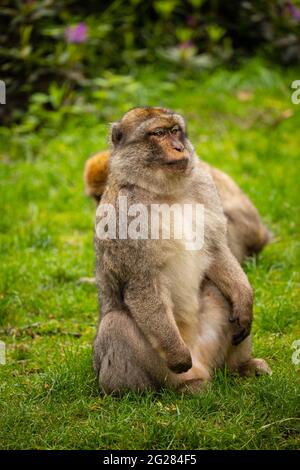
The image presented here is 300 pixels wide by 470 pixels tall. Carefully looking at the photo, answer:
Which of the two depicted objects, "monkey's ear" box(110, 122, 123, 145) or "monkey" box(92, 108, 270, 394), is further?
"monkey's ear" box(110, 122, 123, 145)

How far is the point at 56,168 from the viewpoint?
9.90 m

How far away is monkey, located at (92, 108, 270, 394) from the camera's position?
488cm

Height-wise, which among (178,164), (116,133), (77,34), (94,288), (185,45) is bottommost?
(94,288)

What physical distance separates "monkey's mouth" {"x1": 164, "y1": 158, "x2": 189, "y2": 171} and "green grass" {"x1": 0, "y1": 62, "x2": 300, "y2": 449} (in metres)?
1.32

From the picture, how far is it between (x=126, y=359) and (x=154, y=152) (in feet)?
4.08

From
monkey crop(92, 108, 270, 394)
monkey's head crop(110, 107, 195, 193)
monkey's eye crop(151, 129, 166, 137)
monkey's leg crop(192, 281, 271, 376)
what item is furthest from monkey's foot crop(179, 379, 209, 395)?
monkey's eye crop(151, 129, 166, 137)

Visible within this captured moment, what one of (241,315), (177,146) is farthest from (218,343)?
(177,146)

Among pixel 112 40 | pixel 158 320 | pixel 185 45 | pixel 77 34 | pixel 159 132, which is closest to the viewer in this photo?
pixel 158 320

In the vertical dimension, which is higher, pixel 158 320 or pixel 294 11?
pixel 294 11

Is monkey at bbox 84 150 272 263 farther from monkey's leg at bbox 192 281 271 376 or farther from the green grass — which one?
monkey's leg at bbox 192 281 271 376

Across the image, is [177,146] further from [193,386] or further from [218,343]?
[193,386]

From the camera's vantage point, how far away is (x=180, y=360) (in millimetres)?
4848

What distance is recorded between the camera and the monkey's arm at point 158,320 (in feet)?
15.9

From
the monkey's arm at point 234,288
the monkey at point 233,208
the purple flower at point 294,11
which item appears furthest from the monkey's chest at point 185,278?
the purple flower at point 294,11
